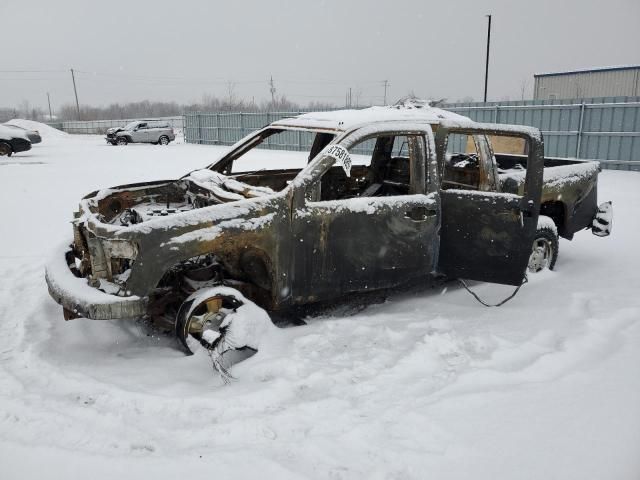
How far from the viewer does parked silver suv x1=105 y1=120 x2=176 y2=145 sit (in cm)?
2886

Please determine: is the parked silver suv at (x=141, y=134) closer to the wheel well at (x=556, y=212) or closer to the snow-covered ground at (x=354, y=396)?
the snow-covered ground at (x=354, y=396)

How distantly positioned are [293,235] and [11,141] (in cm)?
1975

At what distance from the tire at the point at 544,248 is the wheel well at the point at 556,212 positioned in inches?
12.7

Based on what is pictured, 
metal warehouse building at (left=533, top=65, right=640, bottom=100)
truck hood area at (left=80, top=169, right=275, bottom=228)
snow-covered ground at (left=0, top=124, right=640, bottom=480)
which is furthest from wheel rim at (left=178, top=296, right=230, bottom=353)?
metal warehouse building at (left=533, top=65, right=640, bottom=100)

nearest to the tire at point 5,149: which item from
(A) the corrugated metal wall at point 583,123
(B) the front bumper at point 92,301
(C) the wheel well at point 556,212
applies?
(A) the corrugated metal wall at point 583,123

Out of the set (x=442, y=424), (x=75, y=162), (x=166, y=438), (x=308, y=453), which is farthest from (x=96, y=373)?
(x=75, y=162)

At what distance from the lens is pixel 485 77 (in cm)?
3297

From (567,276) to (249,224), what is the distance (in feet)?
12.4

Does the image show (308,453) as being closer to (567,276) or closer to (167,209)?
(167,209)

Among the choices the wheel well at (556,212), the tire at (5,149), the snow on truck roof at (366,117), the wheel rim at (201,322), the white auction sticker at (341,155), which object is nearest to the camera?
the wheel rim at (201,322)

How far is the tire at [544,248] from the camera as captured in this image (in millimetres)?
5379

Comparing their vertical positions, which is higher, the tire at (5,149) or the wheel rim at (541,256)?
the tire at (5,149)

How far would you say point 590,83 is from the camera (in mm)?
25484

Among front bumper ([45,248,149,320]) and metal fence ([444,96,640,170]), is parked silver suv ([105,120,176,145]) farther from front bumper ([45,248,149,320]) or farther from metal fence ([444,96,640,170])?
front bumper ([45,248,149,320])
